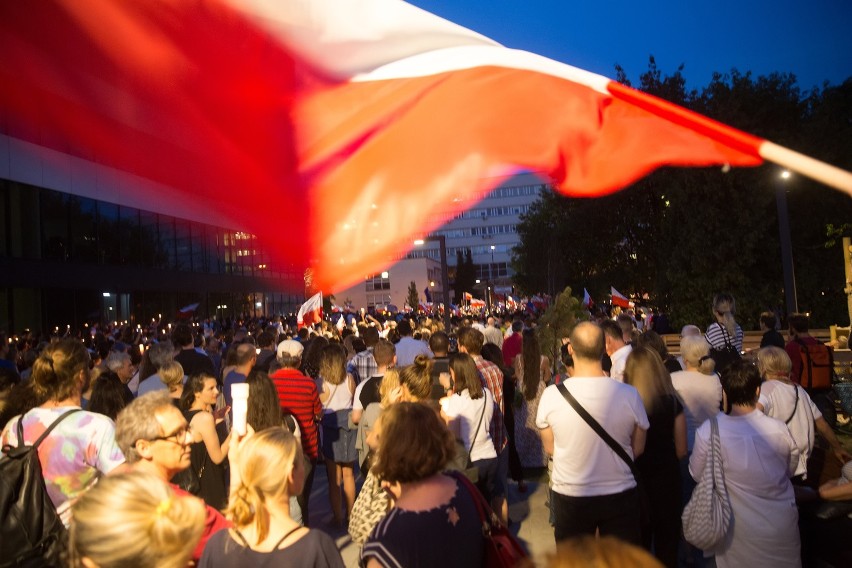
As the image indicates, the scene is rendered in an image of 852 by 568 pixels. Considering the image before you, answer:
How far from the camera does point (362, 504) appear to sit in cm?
353

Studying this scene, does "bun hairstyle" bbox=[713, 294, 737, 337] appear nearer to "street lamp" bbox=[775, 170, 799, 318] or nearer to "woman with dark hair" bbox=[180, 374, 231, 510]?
"street lamp" bbox=[775, 170, 799, 318]

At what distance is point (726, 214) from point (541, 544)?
20993 millimetres

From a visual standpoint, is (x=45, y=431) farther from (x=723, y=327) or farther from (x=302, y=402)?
(x=723, y=327)

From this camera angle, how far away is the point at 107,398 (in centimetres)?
515

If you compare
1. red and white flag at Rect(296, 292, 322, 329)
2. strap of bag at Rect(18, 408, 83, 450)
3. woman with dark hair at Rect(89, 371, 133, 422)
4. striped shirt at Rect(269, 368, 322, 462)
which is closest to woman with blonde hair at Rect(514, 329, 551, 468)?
striped shirt at Rect(269, 368, 322, 462)

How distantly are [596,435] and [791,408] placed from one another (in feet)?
6.68

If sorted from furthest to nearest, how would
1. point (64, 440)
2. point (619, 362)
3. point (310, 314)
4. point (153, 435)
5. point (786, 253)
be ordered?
point (310, 314), point (786, 253), point (619, 362), point (64, 440), point (153, 435)

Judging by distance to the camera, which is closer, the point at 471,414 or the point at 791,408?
the point at 791,408

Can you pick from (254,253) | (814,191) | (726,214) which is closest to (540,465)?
(726,214)

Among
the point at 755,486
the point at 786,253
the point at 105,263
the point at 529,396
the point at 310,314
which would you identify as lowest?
the point at 529,396

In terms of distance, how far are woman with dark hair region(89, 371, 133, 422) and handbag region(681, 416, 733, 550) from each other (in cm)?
417

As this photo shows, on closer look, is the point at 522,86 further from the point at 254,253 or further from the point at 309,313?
the point at 254,253

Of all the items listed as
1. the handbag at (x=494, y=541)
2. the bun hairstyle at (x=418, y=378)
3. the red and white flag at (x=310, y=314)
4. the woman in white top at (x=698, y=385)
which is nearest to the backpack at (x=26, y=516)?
the handbag at (x=494, y=541)

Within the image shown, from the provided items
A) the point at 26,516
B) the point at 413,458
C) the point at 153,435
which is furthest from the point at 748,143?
the point at 26,516
